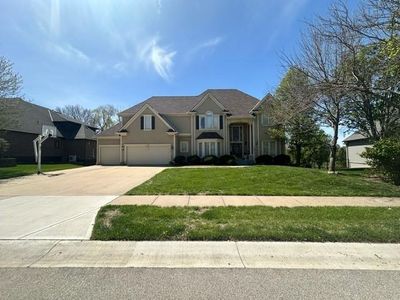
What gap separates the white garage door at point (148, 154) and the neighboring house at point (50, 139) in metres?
9.58

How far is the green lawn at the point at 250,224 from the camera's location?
22.1 feet

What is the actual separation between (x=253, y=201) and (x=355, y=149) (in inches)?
1439

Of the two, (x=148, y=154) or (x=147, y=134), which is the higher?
(x=147, y=134)

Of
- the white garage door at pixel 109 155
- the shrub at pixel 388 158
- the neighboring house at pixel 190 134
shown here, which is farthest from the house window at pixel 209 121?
the shrub at pixel 388 158

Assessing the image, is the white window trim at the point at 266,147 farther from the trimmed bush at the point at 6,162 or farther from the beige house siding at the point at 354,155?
the trimmed bush at the point at 6,162

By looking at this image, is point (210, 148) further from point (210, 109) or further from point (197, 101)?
point (197, 101)

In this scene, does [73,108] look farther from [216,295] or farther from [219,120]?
[216,295]

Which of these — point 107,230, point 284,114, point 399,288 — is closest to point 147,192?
point 107,230

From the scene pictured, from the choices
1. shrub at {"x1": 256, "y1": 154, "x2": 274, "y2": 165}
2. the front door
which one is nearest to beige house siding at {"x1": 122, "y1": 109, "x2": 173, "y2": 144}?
the front door

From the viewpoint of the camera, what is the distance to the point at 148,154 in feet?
116

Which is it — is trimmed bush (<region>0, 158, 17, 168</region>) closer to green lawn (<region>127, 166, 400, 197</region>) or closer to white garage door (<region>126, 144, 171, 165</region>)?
white garage door (<region>126, 144, 171, 165</region>)

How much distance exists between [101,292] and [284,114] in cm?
1849

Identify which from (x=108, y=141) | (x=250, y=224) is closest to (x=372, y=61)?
(x=250, y=224)

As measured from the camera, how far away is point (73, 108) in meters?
78.1
